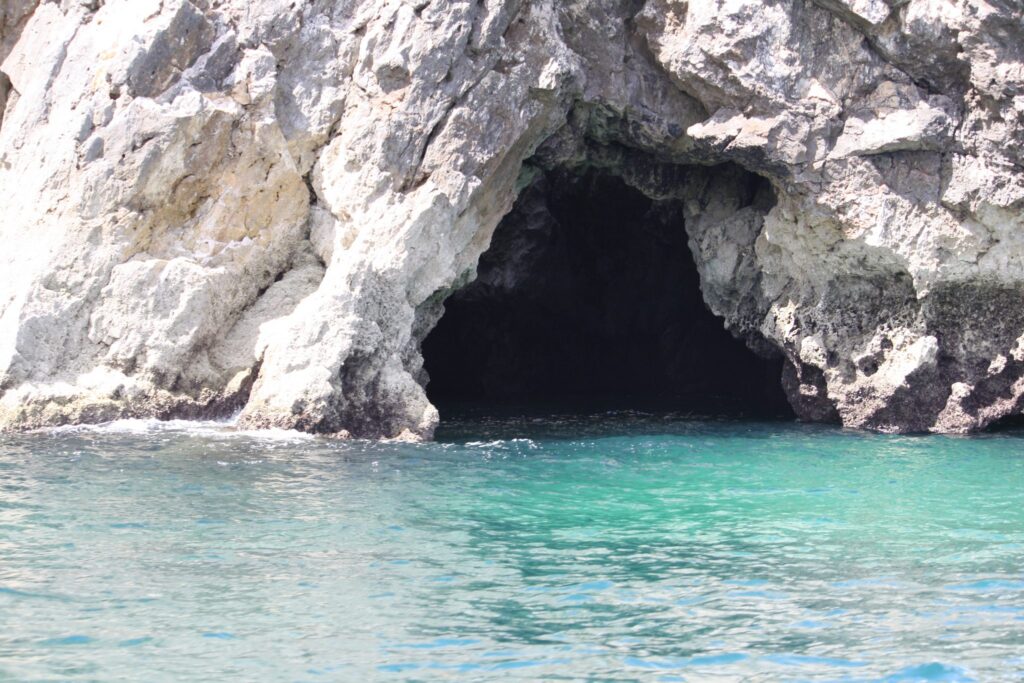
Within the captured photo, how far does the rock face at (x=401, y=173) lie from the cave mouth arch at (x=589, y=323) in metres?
5.01

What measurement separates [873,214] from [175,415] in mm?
10692

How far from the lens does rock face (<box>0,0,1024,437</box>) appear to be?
1662 cm

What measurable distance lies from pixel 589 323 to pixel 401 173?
11.5 metres

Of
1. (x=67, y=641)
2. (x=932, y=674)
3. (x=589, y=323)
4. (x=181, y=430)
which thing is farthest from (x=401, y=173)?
(x=932, y=674)

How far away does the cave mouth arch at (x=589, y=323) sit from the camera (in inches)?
945

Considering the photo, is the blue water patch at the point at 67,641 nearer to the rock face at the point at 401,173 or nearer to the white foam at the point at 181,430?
the white foam at the point at 181,430

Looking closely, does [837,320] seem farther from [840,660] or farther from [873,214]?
[840,660]

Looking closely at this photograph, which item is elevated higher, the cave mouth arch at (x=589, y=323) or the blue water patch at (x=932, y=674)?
the cave mouth arch at (x=589, y=323)

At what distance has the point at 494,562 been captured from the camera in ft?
32.4

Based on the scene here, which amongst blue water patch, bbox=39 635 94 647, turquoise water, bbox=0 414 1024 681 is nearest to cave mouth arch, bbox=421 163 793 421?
turquoise water, bbox=0 414 1024 681

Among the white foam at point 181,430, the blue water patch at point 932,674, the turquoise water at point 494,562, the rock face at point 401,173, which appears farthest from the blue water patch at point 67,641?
the rock face at point 401,173

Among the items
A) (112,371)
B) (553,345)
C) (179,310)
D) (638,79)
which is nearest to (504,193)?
(638,79)

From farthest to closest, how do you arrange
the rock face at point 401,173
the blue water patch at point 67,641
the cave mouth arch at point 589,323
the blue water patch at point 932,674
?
1. the cave mouth arch at point 589,323
2. the rock face at point 401,173
3. the blue water patch at point 67,641
4. the blue water patch at point 932,674

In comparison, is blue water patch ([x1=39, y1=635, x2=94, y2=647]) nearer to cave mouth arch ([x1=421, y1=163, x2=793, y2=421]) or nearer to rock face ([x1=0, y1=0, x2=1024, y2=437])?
rock face ([x1=0, y1=0, x2=1024, y2=437])
